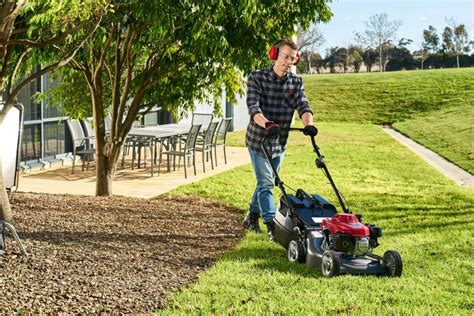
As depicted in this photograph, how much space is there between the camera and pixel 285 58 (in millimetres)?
6723

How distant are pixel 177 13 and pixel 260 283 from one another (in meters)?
2.98

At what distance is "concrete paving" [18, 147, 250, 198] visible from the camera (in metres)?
11.1

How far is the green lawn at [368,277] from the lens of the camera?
16.3 feet

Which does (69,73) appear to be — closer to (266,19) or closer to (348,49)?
(266,19)

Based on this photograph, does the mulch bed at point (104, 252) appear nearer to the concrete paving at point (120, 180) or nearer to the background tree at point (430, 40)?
the concrete paving at point (120, 180)

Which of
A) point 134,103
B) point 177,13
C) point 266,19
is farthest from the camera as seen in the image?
point 134,103

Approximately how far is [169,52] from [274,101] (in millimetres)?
1904

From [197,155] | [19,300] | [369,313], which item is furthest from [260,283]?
[197,155]

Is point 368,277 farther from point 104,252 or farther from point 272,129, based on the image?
point 104,252

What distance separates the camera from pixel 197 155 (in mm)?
16578

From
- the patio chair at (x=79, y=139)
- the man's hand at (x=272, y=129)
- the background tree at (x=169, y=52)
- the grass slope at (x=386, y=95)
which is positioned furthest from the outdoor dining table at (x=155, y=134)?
the grass slope at (x=386, y=95)

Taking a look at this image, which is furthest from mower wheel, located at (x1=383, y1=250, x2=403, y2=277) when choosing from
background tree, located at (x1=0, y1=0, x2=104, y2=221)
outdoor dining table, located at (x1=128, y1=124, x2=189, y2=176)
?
outdoor dining table, located at (x1=128, y1=124, x2=189, y2=176)

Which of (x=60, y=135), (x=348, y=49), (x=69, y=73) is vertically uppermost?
(x=348, y=49)

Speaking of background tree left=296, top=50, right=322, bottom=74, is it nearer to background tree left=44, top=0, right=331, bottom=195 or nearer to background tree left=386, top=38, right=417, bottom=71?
background tree left=386, top=38, right=417, bottom=71
